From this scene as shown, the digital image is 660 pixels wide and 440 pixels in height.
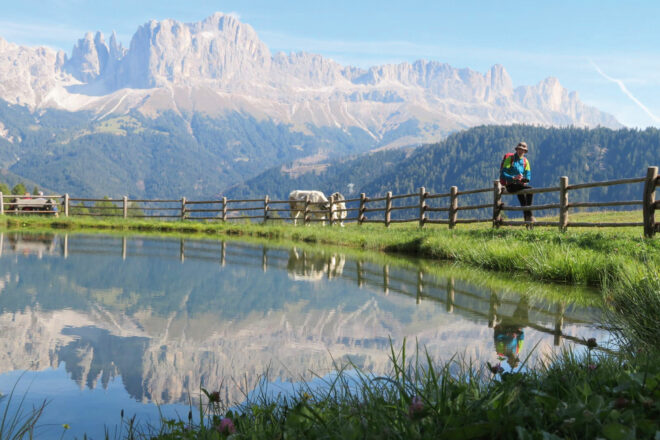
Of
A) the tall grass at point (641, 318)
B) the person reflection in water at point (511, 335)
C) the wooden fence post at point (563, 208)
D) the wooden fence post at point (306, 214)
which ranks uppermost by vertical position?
the wooden fence post at point (563, 208)

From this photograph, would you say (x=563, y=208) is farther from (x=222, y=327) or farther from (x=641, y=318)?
(x=222, y=327)

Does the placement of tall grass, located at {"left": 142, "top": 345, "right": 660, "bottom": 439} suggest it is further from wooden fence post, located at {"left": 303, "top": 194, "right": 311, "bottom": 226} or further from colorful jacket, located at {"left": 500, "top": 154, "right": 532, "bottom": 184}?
wooden fence post, located at {"left": 303, "top": 194, "right": 311, "bottom": 226}

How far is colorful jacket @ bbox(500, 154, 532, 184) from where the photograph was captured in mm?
14086

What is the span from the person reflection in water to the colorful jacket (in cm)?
861

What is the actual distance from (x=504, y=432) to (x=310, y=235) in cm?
1715

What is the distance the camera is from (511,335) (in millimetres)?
4648

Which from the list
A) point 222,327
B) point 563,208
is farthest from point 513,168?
point 222,327

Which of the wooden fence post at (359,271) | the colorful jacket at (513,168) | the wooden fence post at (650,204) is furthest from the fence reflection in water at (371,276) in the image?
the colorful jacket at (513,168)

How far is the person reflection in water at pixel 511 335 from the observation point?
392 centimetres

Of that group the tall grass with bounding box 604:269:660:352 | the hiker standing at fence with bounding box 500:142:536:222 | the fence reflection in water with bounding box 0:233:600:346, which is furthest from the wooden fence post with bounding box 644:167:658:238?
the tall grass with bounding box 604:269:660:352

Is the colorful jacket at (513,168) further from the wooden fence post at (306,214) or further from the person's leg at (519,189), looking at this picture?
the wooden fence post at (306,214)

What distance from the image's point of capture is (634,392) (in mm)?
1987

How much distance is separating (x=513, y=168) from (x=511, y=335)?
10.1m

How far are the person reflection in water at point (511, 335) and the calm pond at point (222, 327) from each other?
14 millimetres
